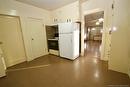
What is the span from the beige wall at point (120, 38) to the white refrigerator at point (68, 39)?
4.69ft

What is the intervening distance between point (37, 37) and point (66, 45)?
5.44 feet

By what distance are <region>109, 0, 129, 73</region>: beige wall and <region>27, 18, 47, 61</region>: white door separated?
3.33 metres

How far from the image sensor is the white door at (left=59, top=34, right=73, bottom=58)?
3.22 metres

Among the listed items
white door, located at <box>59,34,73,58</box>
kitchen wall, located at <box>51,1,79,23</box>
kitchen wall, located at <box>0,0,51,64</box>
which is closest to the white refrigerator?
white door, located at <box>59,34,73,58</box>

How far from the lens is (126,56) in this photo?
2121 mm

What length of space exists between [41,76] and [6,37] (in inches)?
81.4

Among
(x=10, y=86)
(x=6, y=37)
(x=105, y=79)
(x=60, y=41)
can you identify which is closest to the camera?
(x=10, y=86)

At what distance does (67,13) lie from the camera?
3.71 m

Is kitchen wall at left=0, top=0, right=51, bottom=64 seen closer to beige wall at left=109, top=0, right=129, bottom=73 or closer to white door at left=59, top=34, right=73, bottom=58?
white door at left=59, top=34, right=73, bottom=58

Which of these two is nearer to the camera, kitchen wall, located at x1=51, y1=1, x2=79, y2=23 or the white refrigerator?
the white refrigerator

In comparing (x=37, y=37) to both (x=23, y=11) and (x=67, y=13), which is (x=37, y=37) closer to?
(x=23, y=11)

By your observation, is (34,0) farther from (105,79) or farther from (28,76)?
(105,79)

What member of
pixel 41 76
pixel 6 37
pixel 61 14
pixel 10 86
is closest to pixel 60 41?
pixel 61 14

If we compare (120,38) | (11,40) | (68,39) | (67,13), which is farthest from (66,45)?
(11,40)
